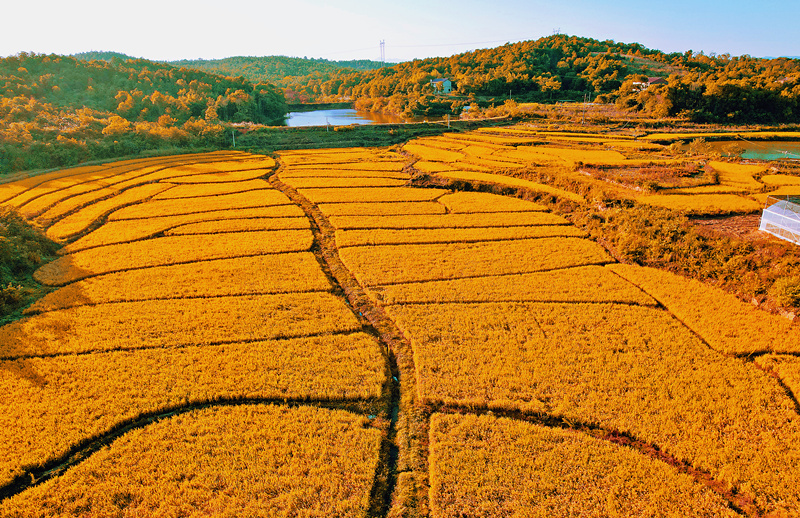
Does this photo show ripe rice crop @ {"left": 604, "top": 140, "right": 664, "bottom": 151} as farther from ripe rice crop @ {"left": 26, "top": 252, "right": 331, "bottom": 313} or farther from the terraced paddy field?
ripe rice crop @ {"left": 26, "top": 252, "right": 331, "bottom": 313}

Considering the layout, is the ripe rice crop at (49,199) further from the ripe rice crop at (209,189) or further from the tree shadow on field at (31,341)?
the tree shadow on field at (31,341)

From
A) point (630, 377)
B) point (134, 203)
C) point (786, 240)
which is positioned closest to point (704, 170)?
point (786, 240)

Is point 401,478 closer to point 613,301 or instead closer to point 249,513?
point 249,513

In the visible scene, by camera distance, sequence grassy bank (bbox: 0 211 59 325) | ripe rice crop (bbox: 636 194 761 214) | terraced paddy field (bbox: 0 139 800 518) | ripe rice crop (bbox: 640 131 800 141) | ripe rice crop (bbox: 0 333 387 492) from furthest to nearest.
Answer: ripe rice crop (bbox: 640 131 800 141)
ripe rice crop (bbox: 636 194 761 214)
grassy bank (bbox: 0 211 59 325)
ripe rice crop (bbox: 0 333 387 492)
terraced paddy field (bbox: 0 139 800 518)

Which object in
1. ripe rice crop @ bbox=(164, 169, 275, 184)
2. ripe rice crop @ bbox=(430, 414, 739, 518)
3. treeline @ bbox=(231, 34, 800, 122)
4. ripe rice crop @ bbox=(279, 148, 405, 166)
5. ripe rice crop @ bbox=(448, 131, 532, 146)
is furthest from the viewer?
treeline @ bbox=(231, 34, 800, 122)

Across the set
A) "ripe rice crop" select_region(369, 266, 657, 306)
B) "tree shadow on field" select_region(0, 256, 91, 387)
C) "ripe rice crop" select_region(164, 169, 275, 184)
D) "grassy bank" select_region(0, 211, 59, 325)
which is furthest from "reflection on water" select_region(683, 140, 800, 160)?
"grassy bank" select_region(0, 211, 59, 325)

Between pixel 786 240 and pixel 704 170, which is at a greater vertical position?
pixel 704 170

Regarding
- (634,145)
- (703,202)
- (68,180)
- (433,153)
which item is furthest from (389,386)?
(634,145)
